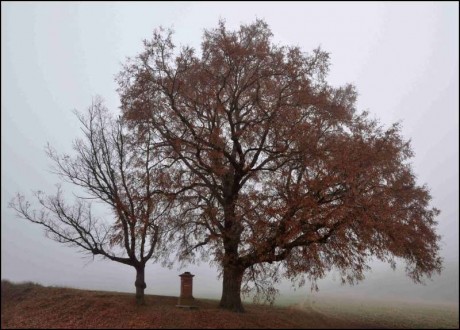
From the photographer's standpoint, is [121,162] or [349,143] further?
[121,162]

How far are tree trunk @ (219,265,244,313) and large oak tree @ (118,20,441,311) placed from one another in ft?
0.19

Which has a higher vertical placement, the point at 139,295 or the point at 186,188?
the point at 186,188

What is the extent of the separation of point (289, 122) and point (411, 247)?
29.2 ft

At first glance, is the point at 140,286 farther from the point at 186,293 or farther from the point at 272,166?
the point at 272,166

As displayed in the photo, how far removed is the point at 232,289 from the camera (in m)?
20.1

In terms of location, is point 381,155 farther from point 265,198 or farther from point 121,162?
point 121,162

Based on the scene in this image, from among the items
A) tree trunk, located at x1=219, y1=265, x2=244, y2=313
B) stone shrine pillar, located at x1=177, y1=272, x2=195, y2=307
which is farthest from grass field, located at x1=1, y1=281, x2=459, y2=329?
tree trunk, located at x1=219, y1=265, x2=244, y2=313

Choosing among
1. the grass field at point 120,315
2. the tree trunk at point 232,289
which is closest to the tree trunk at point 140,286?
the grass field at point 120,315

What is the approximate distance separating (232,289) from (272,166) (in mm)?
7194

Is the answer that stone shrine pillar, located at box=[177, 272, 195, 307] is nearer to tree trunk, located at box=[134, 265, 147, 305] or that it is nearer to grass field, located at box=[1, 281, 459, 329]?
grass field, located at box=[1, 281, 459, 329]

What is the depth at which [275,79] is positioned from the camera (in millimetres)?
20688

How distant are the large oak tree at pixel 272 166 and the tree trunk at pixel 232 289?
56 millimetres

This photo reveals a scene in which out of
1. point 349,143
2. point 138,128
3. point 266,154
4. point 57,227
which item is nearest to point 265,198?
point 266,154

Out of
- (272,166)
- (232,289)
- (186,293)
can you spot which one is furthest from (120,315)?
(272,166)
